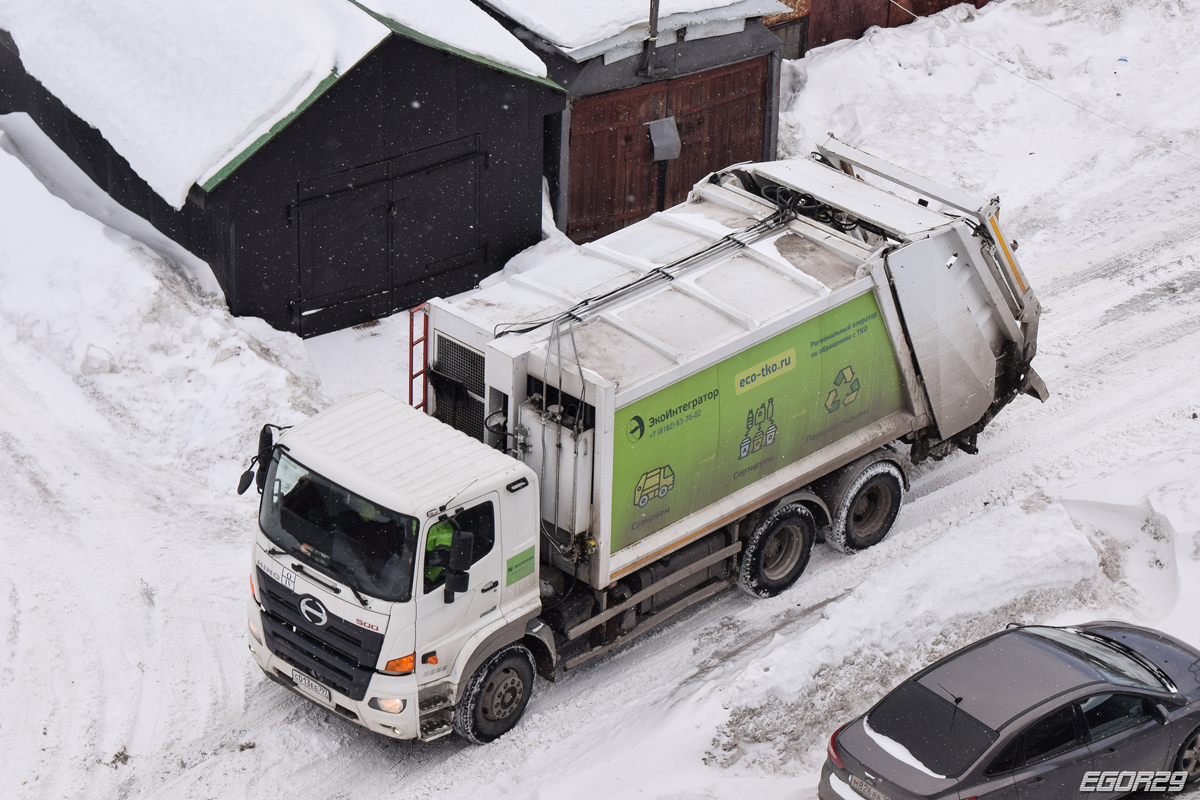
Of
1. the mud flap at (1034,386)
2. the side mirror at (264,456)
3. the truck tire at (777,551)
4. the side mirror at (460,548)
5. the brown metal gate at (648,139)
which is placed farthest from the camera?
the brown metal gate at (648,139)

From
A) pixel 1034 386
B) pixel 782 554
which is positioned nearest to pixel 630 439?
pixel 782 554

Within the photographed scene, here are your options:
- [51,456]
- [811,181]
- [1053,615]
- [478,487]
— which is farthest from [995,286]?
[51,456]

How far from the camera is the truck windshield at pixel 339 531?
978 centimetres

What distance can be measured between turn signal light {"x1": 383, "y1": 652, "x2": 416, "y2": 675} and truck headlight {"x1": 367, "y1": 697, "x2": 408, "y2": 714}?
232 mm

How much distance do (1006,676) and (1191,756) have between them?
1.58 m

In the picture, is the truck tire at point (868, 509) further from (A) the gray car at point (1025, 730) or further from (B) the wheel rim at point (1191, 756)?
(B) the wheel rim at point (1191, 756)

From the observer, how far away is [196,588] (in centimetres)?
1241

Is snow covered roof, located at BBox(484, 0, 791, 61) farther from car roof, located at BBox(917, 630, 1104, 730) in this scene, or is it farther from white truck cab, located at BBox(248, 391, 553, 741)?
car roof, located at BBox(917, 630, 1104, 730)

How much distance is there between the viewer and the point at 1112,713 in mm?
9945

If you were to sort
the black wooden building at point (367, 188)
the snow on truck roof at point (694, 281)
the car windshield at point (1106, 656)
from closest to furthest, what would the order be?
the car windshield at point (1106, 656)
the snow on truck roof at point (694, 281)
the black wooden building at point (367, 188)

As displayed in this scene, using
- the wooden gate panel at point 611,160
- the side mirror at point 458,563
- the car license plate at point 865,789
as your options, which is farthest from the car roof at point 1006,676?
the wooden gate panel at point 611,160

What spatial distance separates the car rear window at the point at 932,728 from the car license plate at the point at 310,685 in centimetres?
397

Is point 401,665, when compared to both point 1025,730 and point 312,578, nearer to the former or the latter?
point 312,578

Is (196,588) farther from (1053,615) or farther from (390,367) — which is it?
(1053,615)
